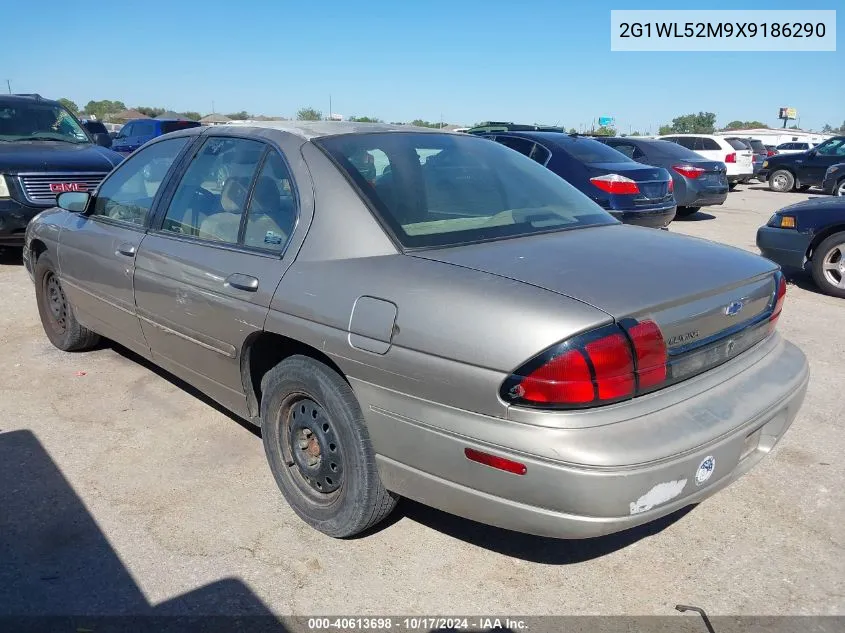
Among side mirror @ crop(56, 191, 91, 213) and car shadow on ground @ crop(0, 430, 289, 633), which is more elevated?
side mirror @ crop(56, 191, 91, 213)

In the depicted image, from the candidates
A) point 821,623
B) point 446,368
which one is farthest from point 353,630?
point 821,623

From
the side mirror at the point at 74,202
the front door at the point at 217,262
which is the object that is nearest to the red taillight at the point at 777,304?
the front door at the point at 217,262

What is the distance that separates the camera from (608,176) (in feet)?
27.2

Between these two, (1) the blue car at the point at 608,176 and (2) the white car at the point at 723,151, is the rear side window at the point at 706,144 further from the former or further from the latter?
(1) the blue car at the point at 608,176

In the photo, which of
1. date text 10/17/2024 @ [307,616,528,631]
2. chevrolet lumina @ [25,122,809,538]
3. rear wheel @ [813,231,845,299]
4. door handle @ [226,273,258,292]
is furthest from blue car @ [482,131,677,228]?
date text 10/17/2024 @ [307,616,528,631]

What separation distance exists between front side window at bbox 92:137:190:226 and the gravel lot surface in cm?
123

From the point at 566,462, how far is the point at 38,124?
9.11 m

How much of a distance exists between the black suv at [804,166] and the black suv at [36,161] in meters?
18.0

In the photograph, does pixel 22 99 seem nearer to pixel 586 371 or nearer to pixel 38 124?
pixel 38 124

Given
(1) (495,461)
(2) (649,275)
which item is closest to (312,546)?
(1) (495,461)

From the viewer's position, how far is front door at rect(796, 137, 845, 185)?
61.1 ft

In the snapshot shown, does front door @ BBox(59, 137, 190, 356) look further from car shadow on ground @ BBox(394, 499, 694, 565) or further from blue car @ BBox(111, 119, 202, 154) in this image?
blue car @ BBox(111, 119, 202, 154)

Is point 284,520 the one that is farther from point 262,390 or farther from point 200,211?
point 200,211

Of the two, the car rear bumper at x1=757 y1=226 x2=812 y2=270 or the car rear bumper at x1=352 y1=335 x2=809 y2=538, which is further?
the car rear bumper at x1=757 y1=226 x2=812 y2=270
